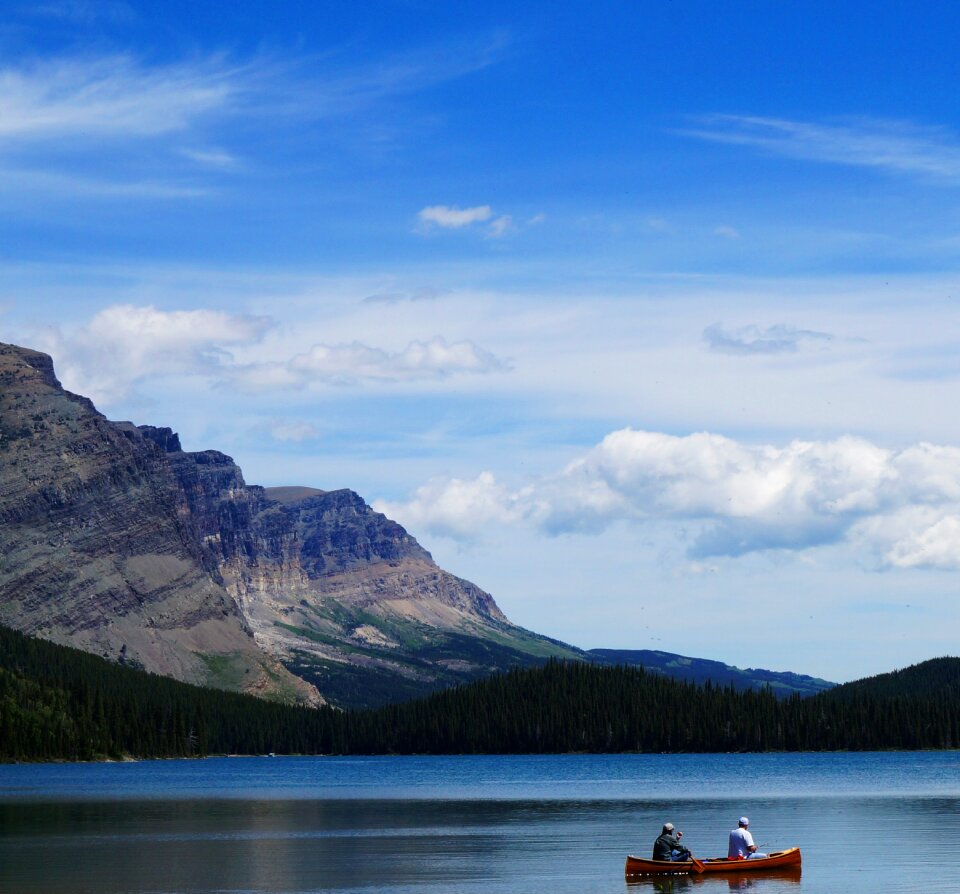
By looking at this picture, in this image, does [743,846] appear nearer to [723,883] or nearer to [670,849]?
[723,883]

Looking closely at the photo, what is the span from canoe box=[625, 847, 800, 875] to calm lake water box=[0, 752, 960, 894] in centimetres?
60

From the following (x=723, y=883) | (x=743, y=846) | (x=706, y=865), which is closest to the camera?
(x=723, y=883)

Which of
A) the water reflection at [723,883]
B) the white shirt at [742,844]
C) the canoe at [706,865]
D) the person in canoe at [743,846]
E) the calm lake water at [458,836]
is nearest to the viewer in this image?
the water reflection at [723,883]

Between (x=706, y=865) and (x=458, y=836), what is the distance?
92.2ft

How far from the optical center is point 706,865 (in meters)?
74.4

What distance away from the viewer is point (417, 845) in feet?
304

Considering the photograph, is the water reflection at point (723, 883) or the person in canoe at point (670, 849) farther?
the person in canoe at point (670, 849)

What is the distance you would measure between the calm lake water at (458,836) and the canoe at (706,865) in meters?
0.60

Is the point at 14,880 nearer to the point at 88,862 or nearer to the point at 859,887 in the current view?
the point at 88,862

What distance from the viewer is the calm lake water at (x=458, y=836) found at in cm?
7119

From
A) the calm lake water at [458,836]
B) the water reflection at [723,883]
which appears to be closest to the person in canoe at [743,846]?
the water reflection at [723,883]

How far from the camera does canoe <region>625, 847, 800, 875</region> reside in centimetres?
7294

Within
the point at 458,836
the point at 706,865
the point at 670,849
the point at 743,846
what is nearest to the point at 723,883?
the point at 706,865

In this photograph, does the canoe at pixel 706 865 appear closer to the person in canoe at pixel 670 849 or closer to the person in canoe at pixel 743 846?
the person in canoe at pixel 670 849
